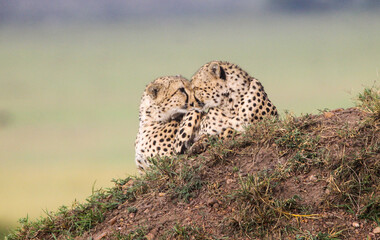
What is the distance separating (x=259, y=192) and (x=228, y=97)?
2.11 meters

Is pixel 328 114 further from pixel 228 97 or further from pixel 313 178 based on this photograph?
pixel 228 97

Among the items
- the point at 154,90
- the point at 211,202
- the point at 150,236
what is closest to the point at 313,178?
the point at 211,202

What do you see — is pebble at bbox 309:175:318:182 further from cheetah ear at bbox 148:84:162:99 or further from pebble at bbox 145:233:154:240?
cheetah ear at bbox 148:84:162:99

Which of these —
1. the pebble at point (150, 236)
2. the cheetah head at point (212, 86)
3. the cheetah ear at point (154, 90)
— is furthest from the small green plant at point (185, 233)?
the cheetah ear at point (154, 90)

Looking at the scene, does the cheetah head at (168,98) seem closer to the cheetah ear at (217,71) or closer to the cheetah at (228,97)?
the cheetah at (228,97)

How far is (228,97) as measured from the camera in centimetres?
665

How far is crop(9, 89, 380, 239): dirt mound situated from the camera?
4.64m

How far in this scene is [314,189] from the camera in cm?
492

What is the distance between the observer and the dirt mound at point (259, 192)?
4.64 metres

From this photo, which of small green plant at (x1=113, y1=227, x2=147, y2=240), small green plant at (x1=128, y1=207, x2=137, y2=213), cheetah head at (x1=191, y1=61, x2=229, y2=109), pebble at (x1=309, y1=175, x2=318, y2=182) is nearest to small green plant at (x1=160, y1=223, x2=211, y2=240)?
small green plant at (x1=113, y1=227, x2=147, y2=240)

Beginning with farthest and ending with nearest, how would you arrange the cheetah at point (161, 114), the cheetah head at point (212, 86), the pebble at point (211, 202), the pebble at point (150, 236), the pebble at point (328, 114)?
the cheetah at point (161, 114), the cheetah head at point (212, 86), the pebble at point (328, 114), the pebble at point (211, 202), the pebble at point (150, 236)

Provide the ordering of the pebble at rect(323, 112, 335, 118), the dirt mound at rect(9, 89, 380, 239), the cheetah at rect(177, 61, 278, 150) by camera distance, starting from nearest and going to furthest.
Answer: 1. the dirt mound at rect(9, 89, 380, 239)
2. the pebble at rect(323, 112, 335, 118)
3. the cheetah at rect(177, 61, 278, 150)

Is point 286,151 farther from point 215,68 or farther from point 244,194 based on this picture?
point 215,68

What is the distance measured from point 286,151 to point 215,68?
171 centimetres
